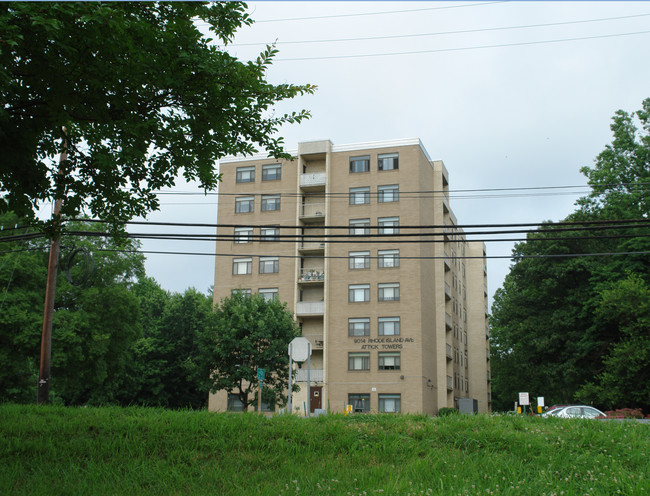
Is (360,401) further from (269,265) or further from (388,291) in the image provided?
(269,265)

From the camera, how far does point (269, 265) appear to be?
54.3 meters

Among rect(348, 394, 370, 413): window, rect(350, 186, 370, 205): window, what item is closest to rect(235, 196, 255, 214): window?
rect(350, 186, 370, 205): window

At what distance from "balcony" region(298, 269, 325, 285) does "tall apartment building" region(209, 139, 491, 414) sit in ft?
0.29

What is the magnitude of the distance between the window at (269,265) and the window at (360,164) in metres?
9.94

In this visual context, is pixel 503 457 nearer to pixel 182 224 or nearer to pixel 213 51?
pixel 213 51

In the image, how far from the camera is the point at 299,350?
1669 centimetres

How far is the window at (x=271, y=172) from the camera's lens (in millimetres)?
55906

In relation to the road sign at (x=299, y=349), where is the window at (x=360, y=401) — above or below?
below

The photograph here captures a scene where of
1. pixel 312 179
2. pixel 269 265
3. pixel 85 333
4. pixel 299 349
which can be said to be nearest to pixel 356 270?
pixel 269 265

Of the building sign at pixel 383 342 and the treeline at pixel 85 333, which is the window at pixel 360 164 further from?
the treeline at pixel 85 333

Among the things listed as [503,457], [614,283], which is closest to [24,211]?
[503,457]

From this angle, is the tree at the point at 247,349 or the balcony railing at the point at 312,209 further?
the balcony railing at the point at 312,209

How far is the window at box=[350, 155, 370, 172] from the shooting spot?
54.4 m

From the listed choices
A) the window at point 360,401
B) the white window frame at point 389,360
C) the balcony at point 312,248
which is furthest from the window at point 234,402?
the balcony at point 312,248
